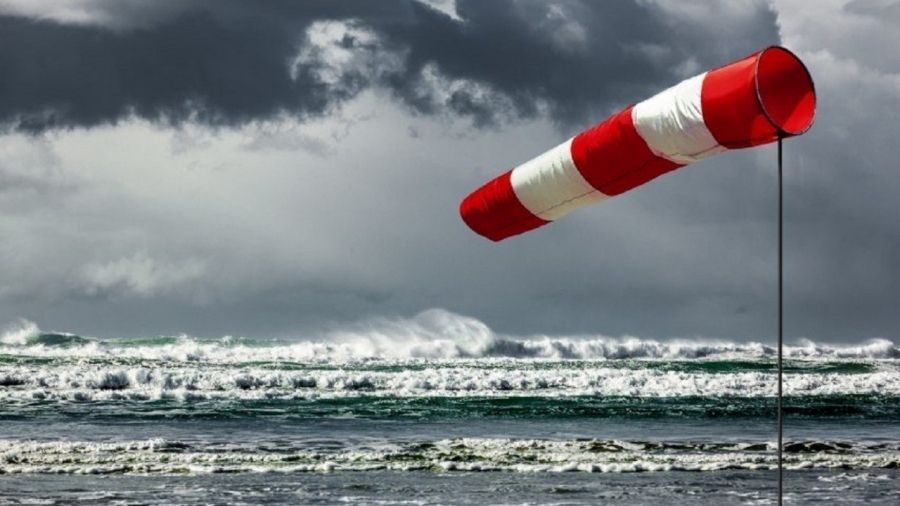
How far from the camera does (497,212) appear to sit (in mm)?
7934

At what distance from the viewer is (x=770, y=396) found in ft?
90.4

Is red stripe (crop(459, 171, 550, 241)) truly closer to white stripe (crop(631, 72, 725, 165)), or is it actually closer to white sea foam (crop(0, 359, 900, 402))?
white stripe (crop(631, 72, 725, 165))

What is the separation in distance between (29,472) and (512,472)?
19.7 feet

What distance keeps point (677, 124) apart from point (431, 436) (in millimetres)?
12822

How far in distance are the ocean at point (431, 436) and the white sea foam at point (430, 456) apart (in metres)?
0.04

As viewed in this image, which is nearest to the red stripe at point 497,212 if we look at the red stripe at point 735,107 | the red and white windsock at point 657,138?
the red and white windsock at point 657,138

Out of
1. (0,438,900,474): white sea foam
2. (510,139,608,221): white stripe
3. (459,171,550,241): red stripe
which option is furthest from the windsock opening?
(0,438,900,474): white sea foam

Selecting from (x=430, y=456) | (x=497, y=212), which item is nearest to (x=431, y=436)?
(x=430, y=456)

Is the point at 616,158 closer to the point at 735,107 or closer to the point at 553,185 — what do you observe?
the point at 553,185

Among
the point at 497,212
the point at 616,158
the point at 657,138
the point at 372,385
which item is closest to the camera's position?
the point at 657,138

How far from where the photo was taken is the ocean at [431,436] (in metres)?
12.6

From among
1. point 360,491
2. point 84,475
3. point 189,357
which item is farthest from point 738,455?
point 189,357

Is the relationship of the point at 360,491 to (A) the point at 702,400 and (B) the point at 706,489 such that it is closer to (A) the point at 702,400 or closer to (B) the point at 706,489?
(B) the point at 706,489

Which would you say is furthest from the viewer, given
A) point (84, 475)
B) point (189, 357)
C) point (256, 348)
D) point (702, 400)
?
point (256, 348)
